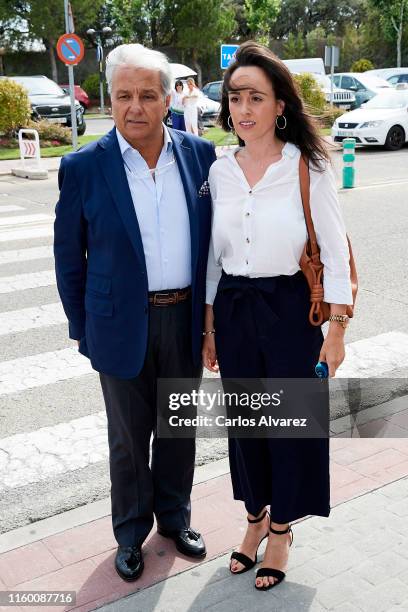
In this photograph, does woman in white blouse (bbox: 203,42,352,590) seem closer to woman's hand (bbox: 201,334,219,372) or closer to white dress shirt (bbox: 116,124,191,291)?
woman's hand (bbox: 201,334,219,372)

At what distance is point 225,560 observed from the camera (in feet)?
9.80

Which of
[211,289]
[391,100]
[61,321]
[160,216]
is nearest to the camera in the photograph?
[160,216]

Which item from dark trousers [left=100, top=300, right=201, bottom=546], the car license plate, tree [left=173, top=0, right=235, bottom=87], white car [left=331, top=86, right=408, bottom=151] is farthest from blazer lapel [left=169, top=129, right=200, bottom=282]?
tree [left=173, top=0, right=235, bottom=87]

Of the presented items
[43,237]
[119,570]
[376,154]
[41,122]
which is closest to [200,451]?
[119,570]

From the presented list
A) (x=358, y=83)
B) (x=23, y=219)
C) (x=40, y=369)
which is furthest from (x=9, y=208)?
(x=358, y=83)

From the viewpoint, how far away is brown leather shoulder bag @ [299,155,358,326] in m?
2.61

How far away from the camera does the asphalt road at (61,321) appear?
144 inches

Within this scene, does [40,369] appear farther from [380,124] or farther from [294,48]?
[294,48]

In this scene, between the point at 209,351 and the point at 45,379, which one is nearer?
the point at 209,351

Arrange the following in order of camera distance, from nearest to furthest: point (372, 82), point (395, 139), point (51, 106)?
point (395, 139) → point (51, 106) → point (372, 82)

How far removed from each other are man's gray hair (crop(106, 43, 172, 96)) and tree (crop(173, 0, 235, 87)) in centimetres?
4204

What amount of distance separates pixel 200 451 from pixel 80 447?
2.22ft

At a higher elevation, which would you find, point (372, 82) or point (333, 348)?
point (372, 82)

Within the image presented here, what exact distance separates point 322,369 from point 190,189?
0.85 metres
